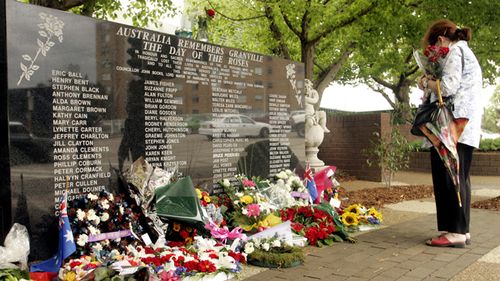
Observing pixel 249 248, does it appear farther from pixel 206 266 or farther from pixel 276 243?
pixel 206 266

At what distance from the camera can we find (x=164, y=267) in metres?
4.13

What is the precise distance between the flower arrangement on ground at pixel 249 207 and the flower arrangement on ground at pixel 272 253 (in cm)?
47

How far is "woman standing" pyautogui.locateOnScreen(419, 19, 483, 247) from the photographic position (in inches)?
208

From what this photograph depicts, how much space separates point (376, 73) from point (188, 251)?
1695cm

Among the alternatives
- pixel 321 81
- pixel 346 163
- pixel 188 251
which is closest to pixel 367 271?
pixel 188 251

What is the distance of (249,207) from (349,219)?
1.47m

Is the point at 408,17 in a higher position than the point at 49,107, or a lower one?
higher

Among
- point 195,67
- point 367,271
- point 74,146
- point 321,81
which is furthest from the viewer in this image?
point 321,81

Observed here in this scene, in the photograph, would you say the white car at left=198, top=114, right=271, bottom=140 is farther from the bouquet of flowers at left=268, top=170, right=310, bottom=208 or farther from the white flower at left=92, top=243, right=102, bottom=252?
the white flower at left=92, top=243, right=102, bottom=252

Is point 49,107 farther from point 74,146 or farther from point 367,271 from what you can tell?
point 367,271

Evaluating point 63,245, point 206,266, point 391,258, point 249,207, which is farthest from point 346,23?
point 63,245

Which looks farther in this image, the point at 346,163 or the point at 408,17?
the point at 346,163

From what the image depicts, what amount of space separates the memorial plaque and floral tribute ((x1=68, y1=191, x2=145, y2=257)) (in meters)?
0.21

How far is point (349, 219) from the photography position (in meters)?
6.32
